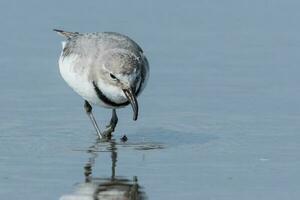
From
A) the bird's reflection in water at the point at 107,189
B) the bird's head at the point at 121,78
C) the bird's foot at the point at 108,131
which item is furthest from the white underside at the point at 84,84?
the bird's reflection in water at the point at 107,189

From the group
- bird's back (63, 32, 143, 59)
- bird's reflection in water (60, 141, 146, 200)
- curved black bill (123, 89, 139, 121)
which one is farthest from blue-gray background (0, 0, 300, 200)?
bird's back (63, 32, 143, 59)

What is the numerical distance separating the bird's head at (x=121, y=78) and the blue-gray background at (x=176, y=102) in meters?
0.53

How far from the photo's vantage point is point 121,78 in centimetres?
1051

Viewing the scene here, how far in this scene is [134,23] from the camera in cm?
1549

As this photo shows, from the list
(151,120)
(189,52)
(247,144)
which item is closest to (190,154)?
(247,144)

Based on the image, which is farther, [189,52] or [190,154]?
[189,52]

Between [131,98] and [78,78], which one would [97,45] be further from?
[131,98]

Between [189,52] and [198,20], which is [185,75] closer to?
[189,52]

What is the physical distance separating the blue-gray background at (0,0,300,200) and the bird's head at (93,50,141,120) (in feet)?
1.73

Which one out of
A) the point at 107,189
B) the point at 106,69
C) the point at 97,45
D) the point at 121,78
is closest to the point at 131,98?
the point at 121,78

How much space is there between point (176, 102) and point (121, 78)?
207cm

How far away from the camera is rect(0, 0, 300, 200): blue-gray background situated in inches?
380

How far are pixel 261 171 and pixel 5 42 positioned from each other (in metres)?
5.75

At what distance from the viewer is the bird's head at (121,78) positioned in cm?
1052
